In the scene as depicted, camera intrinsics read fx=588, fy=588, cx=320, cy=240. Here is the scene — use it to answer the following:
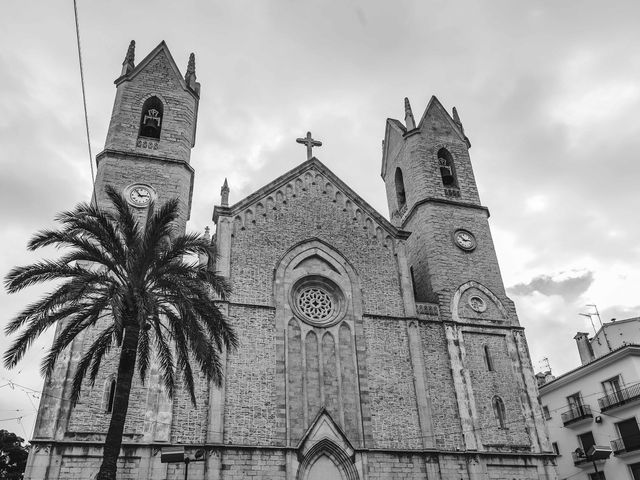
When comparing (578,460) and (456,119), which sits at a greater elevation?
(456,119)

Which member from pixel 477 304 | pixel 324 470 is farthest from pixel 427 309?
pixel 324 470

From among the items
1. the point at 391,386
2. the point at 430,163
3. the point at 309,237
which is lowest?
the point at 391,386

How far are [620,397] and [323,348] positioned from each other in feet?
55.1

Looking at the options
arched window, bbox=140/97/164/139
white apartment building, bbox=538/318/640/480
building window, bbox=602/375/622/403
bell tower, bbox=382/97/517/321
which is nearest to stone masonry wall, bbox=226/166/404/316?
bell tower, bbox=382/97/517/321

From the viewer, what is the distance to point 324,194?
2769 centimetres

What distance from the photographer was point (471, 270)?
28125 mm

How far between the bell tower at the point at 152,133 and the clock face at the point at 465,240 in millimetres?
13024

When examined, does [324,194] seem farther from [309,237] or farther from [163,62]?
[163,62]

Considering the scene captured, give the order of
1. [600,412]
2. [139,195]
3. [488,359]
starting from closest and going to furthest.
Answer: [139,195]
[488,359]
[600,412]

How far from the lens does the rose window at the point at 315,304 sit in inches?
963

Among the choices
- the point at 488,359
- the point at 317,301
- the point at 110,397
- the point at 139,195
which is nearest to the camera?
the point at 110,397

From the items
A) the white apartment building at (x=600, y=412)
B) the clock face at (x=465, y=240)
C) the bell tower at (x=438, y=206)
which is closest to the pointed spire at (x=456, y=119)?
the bell tower at (x=438, y=206)

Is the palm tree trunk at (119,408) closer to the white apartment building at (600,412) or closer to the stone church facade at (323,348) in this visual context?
the stone church facade at (323,348)

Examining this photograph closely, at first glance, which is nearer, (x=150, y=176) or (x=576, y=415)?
(x=150, y=176)
